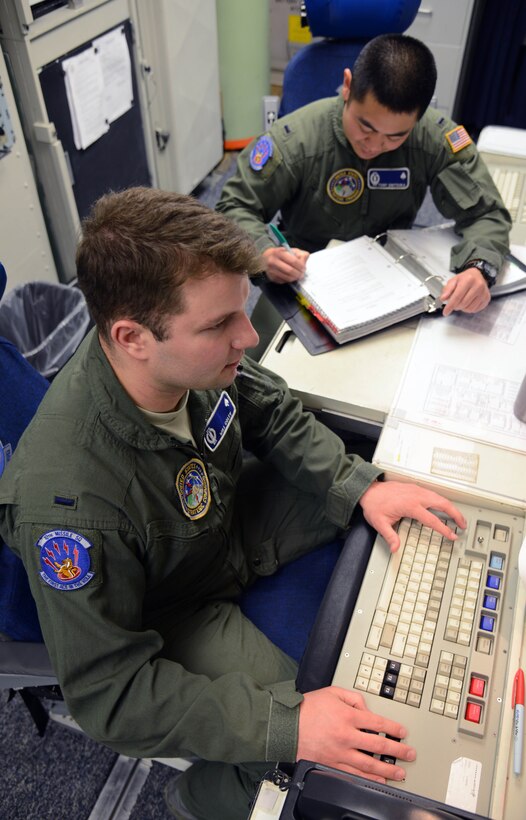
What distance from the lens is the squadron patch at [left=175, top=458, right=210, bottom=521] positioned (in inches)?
38.4

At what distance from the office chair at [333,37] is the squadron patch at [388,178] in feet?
1.19

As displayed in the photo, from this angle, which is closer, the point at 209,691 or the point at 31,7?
the point at 209,691

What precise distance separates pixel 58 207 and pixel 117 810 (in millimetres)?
1797

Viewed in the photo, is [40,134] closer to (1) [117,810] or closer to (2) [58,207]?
(2) [58,207]

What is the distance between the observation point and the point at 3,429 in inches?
38.0

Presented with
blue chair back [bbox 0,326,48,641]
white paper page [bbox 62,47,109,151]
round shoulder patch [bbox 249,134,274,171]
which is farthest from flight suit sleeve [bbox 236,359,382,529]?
white paper page [bbox 62,47,109,151]

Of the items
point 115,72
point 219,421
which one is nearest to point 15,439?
point 219,421

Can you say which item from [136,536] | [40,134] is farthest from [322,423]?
[40,134]

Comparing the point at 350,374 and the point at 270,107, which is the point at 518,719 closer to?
the point at 350,374

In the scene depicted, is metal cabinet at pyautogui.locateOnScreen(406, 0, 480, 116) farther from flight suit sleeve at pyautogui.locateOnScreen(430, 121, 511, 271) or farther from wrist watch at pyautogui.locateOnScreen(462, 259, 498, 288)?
wrist watch at pyautogui.locateOnScreen(462, 259, 498, 288)

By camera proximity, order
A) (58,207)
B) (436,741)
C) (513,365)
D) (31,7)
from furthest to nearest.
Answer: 1. (58,207)
2. (31,7)
3. (513,365)
4. (436,741)

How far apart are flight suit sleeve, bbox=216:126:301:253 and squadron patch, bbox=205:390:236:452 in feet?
2.16

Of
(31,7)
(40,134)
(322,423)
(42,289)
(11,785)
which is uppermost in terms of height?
(31,7)

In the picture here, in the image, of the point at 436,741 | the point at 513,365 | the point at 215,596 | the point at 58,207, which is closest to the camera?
the point at 436,741
